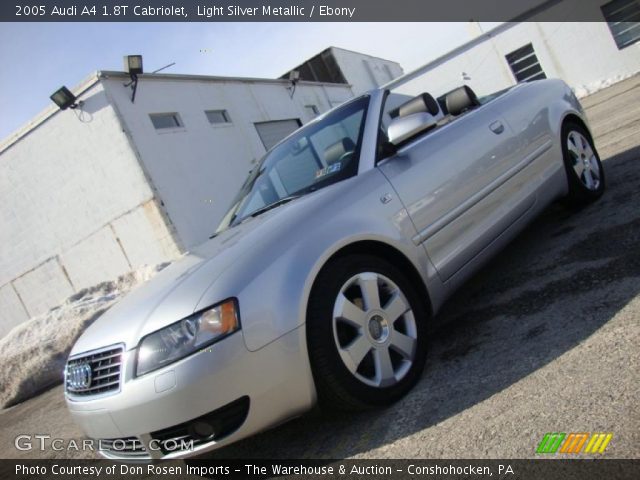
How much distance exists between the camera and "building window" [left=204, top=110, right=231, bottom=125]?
52.2 feet

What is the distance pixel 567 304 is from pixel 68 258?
14.5 m

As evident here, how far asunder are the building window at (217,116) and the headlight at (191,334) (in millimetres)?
14447

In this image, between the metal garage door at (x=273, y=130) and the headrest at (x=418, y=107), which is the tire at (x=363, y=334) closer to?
the headrest at (x=418, y=107)

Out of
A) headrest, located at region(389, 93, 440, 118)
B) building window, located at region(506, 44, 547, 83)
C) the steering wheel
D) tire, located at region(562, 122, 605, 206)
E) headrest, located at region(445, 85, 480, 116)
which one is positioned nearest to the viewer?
the steering wheel

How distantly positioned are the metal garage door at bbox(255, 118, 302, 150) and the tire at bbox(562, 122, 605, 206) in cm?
1374

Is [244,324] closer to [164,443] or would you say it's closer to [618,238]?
[164,443]

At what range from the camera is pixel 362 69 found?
3175 cm

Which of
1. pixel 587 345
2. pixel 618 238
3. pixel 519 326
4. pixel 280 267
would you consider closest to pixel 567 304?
pixel 519 326

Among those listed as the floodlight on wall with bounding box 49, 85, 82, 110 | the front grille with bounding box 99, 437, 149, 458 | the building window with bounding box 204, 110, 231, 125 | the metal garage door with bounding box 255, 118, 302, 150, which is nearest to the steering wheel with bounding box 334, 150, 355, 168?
the front grille with bounding box 99, 437, 149, 458

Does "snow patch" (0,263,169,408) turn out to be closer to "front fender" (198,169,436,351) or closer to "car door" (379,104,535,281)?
"front fender" (198,169,436,351)

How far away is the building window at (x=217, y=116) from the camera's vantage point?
15.9 meters

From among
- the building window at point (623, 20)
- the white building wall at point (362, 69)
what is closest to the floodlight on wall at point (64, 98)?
the white building wall at point (362, 69)

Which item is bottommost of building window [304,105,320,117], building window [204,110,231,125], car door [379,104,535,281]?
car door [379,104,535,281]

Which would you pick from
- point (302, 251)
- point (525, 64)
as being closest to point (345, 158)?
point (302, 251)
